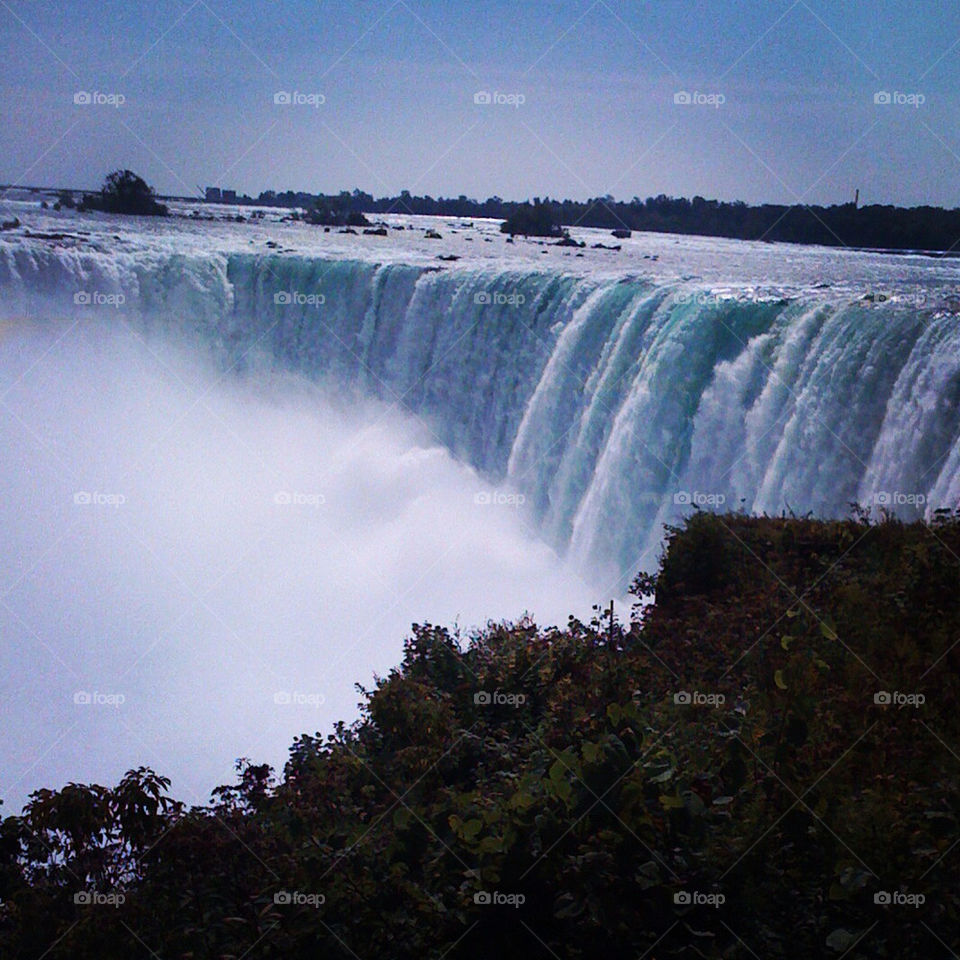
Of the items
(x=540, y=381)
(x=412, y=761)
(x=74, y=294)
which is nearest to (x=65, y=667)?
(x=540, y=381)

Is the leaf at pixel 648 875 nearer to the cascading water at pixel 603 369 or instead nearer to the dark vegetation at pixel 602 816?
the dark vegetation at pixel 602 816

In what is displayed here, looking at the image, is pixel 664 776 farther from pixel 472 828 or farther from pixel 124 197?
pixel 124 197

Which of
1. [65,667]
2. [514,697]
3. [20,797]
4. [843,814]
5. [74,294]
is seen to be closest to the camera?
[843,814]

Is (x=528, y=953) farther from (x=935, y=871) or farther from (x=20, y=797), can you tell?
(x=20, y=797)

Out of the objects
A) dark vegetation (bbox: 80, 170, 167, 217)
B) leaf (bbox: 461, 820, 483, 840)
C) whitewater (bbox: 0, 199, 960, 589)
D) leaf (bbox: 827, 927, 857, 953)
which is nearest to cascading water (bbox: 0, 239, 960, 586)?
whitewater (bbox: 0, 199, 960, 589)

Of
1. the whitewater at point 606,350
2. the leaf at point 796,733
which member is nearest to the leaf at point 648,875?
the leaf at point 796,733

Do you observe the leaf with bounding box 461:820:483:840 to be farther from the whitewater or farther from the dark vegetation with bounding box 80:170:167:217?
the dark vegetation with bounding box 80:170:167:217
